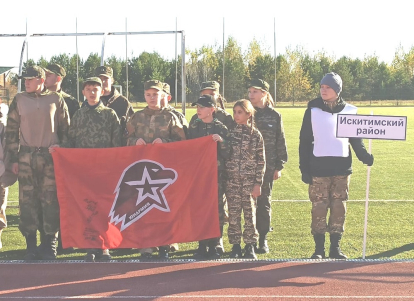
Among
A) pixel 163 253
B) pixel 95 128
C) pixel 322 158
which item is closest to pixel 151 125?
pixel 95 128

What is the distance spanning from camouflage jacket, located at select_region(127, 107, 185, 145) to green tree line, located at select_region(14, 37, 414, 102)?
29.9 m

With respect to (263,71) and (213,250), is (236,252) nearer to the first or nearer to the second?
(213,250)

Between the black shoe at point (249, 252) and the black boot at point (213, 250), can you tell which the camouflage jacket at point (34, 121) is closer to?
the black boot at point (213, 250)

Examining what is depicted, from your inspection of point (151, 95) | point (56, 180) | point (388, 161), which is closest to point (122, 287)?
point (56, 180)

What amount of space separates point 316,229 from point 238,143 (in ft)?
4.32

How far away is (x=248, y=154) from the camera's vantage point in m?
6.86

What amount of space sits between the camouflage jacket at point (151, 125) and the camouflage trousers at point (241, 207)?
88 cm

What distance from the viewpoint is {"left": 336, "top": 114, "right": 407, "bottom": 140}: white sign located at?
6.62 metres

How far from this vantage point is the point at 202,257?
702 cm

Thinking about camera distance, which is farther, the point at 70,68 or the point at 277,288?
the point at 70,68

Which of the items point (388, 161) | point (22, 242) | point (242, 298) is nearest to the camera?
point (242, 298)

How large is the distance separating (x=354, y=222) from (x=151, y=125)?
3.79 m

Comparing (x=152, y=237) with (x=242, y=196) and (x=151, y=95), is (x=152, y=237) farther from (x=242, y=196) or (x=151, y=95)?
(x=151, y=95)

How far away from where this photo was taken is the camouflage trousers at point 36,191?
696cm
